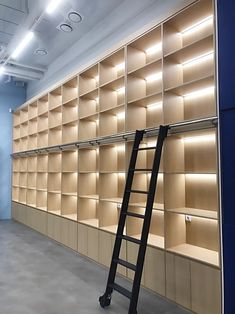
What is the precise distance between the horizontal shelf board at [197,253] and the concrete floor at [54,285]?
60 centimetres

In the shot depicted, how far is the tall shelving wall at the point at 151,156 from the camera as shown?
317 cm

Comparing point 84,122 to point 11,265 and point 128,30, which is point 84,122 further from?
point 11,265

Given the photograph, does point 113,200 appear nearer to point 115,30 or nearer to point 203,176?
point 203,176

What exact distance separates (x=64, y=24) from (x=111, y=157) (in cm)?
276

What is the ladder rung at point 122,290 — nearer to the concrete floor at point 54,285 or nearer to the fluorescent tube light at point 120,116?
the concrete floor at point 54,285

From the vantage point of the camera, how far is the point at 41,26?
564 cm

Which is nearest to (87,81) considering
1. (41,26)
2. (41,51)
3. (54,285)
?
(41,26)

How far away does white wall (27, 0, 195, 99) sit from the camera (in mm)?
4141

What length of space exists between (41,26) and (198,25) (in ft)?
11.5

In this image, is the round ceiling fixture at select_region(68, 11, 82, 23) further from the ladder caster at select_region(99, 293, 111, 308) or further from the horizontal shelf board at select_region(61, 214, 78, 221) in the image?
the ladder caster at select_region(99, 293, 111, 308)

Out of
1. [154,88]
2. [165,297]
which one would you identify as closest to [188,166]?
[154,88]

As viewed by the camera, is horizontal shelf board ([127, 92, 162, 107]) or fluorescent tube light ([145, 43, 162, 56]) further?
fluorescent tube light ([145, 43, 162, 56])

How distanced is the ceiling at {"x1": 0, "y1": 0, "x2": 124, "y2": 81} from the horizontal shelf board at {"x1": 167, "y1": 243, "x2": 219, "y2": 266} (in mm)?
3922

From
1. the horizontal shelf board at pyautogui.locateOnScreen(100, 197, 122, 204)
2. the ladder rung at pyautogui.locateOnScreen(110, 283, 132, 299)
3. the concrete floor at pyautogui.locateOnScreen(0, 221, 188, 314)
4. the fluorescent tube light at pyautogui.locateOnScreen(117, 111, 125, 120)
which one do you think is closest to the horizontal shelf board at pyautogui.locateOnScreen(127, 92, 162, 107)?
the fluorescent tube light at pyautogui.locateOnScreen(117, 111, 125, 120)
